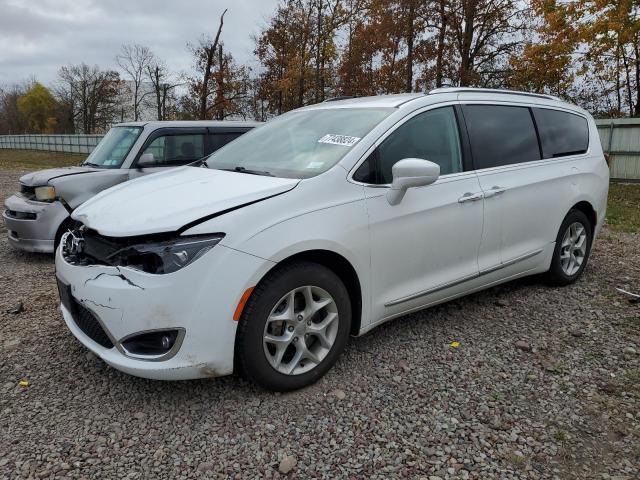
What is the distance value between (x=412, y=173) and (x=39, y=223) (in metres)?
4.47

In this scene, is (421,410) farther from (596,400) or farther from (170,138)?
(170,138)

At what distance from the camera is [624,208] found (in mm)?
10289

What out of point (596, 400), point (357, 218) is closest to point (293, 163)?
point (357, 218)

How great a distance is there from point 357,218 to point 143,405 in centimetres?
159

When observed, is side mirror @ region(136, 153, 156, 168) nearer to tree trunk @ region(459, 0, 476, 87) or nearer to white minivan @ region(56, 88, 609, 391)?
white minivan @ region(56, 88, 609, 391)

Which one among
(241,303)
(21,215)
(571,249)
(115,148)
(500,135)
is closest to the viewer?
(241,303)

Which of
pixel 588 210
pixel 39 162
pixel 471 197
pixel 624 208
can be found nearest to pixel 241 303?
pixel 471 197


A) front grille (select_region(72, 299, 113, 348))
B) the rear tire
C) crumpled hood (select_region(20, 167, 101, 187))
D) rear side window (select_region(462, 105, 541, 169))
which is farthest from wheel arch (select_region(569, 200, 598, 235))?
crumpled hood (select_region(20, 167, 101, 187))

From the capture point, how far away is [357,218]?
2.92m

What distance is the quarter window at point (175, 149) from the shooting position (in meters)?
6.14

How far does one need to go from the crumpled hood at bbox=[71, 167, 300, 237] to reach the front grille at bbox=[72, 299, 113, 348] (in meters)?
0.46

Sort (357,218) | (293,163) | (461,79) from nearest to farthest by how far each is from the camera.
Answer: (357,218) < (293,163) < (461,79)

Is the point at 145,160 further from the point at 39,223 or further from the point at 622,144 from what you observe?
the point at 622,144

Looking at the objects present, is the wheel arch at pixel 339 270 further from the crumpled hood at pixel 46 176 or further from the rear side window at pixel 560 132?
the crumpled hood at pixel 46 176
